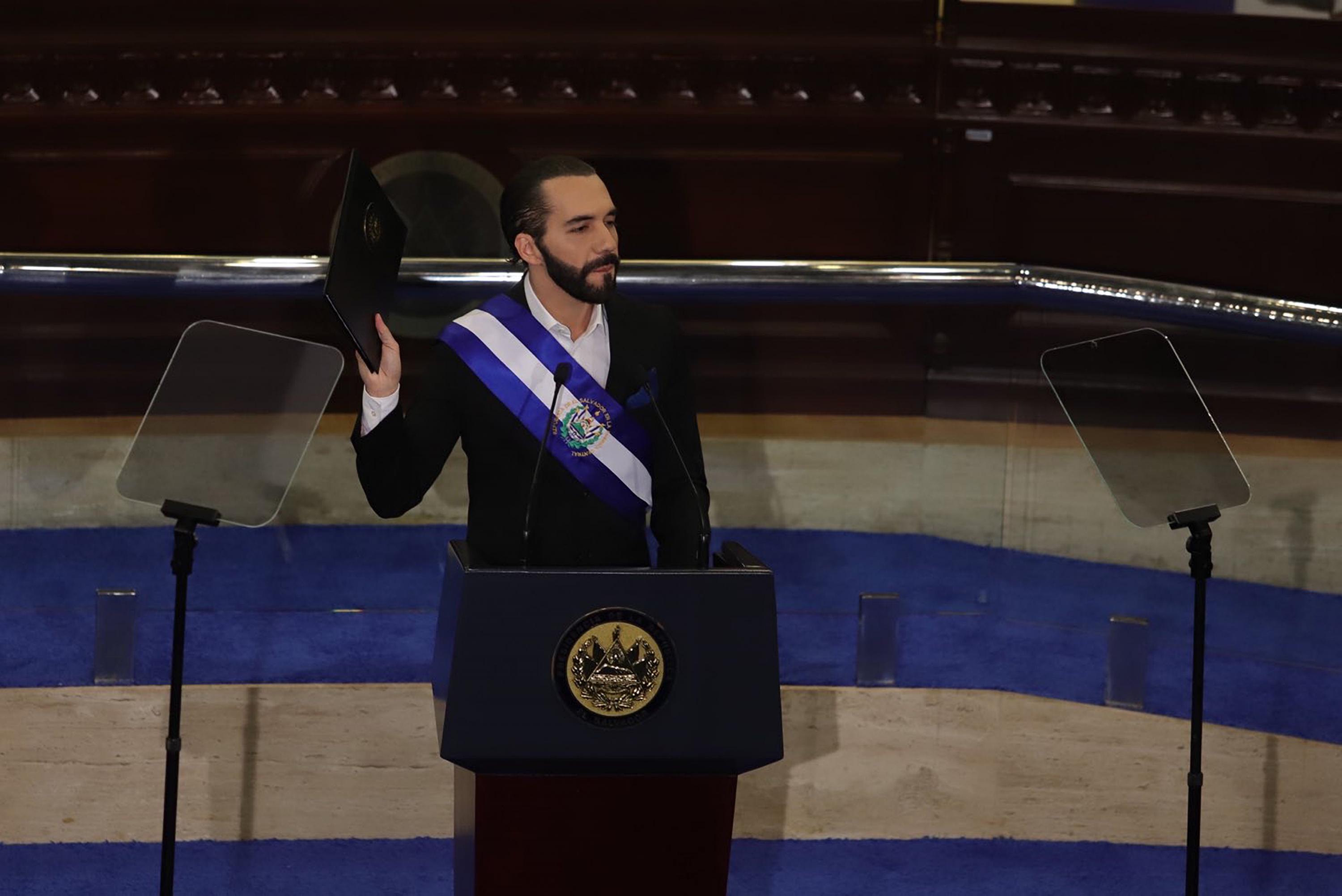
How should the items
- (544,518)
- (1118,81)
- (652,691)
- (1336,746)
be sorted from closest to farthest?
(652,691), (544,518), (1336,746), (1118,81)

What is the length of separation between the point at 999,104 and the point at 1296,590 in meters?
1.83

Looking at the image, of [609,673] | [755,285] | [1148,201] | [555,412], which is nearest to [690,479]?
[555,412]

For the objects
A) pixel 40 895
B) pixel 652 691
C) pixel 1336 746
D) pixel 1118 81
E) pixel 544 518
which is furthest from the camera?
pixel 1118 81

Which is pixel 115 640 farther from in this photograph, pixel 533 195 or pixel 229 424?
pixel 533 195

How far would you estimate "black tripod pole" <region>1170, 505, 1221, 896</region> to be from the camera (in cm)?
214

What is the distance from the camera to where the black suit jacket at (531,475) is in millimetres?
1927

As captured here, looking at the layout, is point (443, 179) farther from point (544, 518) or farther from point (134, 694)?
point (544, 518)

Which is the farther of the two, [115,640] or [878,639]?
[878,639]

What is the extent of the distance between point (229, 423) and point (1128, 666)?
1514 mm

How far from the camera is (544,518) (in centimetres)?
193

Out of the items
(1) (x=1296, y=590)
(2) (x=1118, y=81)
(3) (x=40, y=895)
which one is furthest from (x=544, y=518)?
(2) (x=1118, y=81)

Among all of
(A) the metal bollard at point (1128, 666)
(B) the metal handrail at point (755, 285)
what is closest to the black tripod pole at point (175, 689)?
(B) the metal handrail at point (755, 285)

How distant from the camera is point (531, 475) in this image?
193cm

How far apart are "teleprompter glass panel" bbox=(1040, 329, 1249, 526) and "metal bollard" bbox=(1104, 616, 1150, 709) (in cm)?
42
